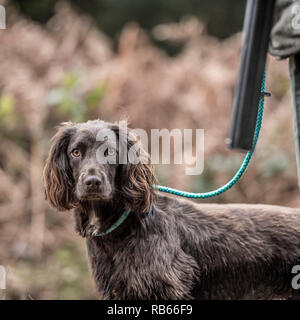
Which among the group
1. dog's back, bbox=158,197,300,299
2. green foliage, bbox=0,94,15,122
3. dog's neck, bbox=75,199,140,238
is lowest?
dog's back, bbox=158,197,300,299

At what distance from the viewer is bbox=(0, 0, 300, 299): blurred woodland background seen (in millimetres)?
7051

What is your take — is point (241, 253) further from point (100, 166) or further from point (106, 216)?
point (100, 166)

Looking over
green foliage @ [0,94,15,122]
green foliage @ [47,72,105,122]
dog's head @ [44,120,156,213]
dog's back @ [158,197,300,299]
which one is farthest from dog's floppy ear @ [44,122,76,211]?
green foliage @ [0,94,15,122]

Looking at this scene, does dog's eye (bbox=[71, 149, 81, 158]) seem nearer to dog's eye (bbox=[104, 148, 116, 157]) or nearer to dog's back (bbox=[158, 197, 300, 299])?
dog's eye (bbox=[104, 148, 116, 157])

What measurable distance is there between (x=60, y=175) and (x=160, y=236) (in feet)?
2.30

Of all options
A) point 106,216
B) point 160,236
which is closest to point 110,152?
point 106,216

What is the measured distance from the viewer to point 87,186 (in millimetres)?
2715

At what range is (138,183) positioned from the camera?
9.50 feet

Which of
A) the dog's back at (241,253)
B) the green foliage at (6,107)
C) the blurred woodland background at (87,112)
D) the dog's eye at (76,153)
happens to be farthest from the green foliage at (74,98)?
the dog's back at (241,253)

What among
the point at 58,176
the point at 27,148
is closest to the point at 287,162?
the point at 27,148

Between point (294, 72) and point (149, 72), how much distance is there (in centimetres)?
643

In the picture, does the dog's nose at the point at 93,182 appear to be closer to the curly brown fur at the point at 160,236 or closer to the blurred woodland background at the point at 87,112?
the curly brown fur at the point at 160,236
